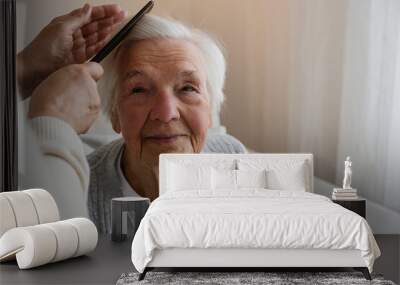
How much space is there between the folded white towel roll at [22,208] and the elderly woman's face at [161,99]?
183 centimetres

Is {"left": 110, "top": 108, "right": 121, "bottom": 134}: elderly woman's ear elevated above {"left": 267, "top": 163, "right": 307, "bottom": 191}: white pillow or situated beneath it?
elevated above

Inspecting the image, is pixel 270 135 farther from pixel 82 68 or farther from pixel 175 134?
pixel 82 68

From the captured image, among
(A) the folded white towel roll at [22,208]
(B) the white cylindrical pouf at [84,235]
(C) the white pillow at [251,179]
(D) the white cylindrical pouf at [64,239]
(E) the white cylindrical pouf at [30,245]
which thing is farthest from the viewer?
(C) the white pillow at [251,179]

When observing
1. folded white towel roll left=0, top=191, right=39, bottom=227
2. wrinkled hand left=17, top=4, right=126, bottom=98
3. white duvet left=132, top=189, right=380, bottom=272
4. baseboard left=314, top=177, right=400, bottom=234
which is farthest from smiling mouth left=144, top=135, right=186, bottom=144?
white duvet left=132, top=189, right=380, bottom=272

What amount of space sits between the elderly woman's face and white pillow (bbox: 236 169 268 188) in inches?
37.1

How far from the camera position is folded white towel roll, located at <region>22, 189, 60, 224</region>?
18.9ft

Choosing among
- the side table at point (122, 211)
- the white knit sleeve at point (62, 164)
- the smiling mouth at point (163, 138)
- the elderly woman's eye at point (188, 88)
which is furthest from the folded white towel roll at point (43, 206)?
the elderly woman's eye at point (188, 88)

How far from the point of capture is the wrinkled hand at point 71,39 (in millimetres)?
7340

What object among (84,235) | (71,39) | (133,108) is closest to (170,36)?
(133,108)

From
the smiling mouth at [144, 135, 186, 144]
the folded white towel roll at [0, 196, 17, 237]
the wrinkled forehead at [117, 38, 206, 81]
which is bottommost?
the folded white towel roll at [0, 196, 17, 237]

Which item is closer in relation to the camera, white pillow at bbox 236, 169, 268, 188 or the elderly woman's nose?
white pillow at bbox 236, 169, 268, 188

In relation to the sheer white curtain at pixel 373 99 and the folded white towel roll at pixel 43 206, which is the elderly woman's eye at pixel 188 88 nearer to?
the sheer white curtain at pixel 373 99

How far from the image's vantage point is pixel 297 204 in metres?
5.26

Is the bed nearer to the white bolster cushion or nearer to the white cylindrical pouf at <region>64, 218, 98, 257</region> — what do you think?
the white bolster cushion
